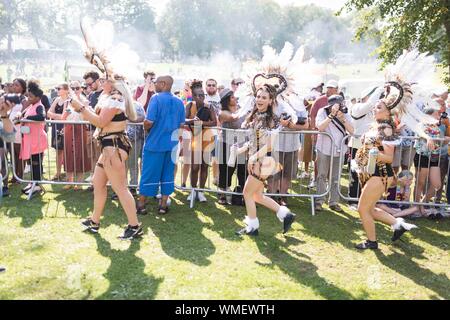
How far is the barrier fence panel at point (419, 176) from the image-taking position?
6.32 meters

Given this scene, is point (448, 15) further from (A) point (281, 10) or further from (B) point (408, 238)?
(A) point (281, 10)

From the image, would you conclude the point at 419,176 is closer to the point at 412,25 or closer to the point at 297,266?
the point at 297,266

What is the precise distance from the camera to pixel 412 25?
1266cm

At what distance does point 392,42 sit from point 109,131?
11.2m

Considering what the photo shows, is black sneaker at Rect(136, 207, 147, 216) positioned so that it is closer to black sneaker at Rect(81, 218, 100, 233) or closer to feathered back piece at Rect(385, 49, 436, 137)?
black sneaker at Rect(81, 218, 100, 233)

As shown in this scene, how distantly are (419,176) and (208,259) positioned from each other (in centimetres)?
379

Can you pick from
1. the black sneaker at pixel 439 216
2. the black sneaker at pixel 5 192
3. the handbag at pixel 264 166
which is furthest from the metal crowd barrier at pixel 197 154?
the black sneaker at pixel 439 216

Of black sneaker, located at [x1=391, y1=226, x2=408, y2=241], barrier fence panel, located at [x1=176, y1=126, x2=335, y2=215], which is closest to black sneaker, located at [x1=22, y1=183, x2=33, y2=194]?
barrier fence panel, located at [x1=176, y1=126, x2=335, y2=215]

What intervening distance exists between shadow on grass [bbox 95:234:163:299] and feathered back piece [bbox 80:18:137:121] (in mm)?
1488

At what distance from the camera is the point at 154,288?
3.88 meters

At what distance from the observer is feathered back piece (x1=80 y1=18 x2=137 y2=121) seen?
4.72 meters

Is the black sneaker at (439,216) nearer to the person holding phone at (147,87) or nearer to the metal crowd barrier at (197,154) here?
the metal crowd barrier at (197,154)

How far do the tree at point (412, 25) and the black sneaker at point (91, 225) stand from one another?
960 cm

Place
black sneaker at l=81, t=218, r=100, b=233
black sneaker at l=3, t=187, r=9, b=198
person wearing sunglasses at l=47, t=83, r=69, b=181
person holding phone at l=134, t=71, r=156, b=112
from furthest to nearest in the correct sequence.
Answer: person holding phone at l=134, t=71, r=156, b=112, person wearing sunglasses at l=47, t=83, r=69, b=181, black sneaker at l=3, t=187, r=9, b=198, black sneaker at l=81, t=218, r=100, b=233
